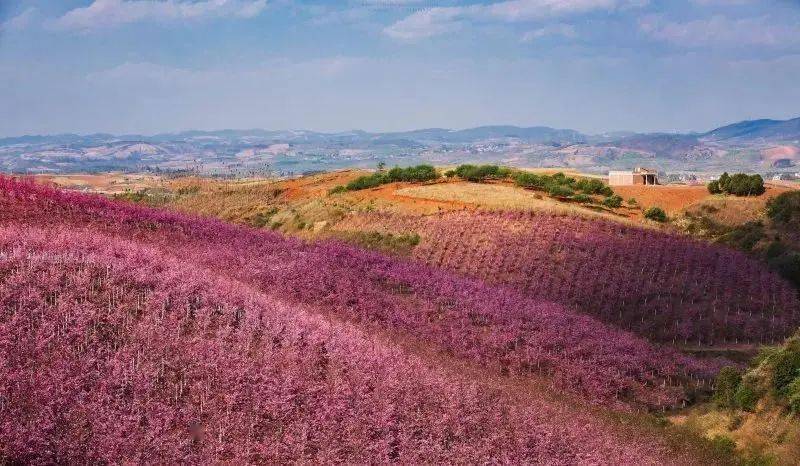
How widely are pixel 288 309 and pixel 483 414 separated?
5.06 meters

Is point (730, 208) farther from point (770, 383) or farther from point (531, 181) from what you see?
point (770, 383)

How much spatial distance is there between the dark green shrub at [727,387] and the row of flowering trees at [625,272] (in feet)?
22.9

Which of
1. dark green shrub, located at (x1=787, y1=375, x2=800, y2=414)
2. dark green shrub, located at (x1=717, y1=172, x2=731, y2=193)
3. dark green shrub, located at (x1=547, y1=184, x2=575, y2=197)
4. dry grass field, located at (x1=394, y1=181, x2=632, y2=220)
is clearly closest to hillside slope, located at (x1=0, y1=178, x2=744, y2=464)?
dark green shrub, located at (x1=787, y1=375, x2=800, y2=414)

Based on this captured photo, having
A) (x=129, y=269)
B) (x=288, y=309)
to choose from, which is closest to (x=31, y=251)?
(x=129, y=269)

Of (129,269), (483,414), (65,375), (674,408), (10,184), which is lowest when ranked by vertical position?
(674,408)

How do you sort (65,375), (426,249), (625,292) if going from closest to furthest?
1. (65,375)
2. (625,292)
3. (426,249)

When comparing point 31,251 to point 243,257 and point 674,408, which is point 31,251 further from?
point 674,408

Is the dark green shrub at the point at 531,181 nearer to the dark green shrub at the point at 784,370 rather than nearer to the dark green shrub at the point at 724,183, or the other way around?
the dark green shrub at the point at 724,183

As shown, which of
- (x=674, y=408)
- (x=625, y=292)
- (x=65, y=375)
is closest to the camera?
(x=65, y=375)

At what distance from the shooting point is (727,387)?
1730cm

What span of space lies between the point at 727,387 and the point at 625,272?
464 inches

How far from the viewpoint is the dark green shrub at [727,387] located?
55.8ft

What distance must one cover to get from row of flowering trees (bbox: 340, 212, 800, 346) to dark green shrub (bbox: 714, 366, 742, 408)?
22.9 ft

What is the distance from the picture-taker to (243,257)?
70.5 feet
